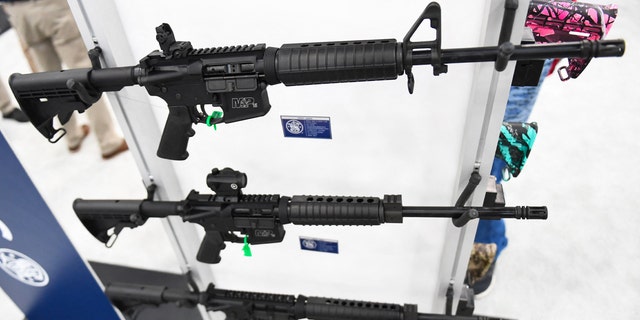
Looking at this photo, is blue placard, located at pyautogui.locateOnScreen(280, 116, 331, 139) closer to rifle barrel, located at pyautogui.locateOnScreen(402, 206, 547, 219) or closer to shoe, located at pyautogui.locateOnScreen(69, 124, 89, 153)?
rifle barrel, located at pyautogui.locateOnScreen(402, 206, 547, 219)

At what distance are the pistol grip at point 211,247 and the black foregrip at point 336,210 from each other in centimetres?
33

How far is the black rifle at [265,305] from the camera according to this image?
1.69 meters

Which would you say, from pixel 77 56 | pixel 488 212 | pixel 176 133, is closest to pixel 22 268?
pixel 176 133

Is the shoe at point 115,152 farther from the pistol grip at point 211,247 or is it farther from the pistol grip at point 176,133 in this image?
the pistol grip at point 176,133

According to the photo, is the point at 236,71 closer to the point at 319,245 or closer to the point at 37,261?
the point at 319,245

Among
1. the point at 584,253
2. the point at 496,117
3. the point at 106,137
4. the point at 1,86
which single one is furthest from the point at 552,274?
the point at 1,86

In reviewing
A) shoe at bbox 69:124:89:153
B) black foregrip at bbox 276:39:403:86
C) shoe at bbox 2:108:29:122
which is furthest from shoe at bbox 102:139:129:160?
black foregrip at bbox 276:39:403:86

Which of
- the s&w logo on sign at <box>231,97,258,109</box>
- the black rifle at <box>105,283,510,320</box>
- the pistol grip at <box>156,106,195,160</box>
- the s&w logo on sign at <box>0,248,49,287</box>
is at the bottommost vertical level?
the black rifle at <box>105,283,510,320</box>

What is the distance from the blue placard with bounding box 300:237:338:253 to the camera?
1944 mm

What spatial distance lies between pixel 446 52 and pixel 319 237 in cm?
109

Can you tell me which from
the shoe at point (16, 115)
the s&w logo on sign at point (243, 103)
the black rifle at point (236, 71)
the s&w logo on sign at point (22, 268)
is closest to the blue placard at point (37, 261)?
the s&w logo on sign at point (22, 268)

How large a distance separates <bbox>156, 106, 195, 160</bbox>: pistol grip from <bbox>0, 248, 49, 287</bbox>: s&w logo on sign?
733 mm

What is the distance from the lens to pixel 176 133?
1.41 m

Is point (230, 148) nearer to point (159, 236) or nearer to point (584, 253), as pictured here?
point (159, 236)
